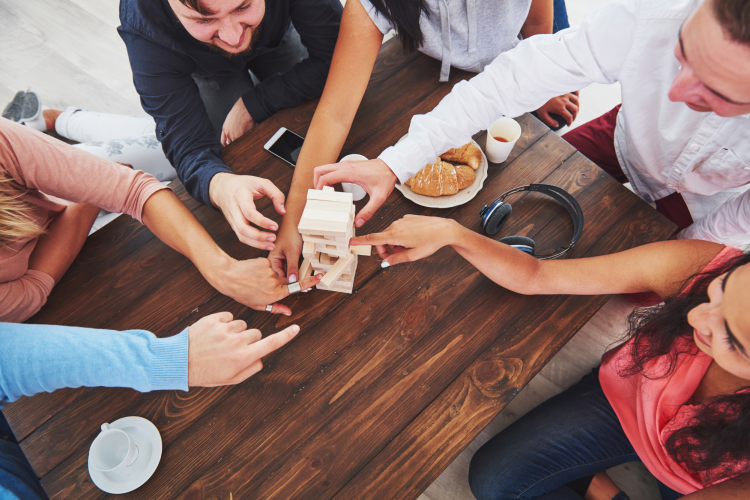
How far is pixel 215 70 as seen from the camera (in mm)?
1602

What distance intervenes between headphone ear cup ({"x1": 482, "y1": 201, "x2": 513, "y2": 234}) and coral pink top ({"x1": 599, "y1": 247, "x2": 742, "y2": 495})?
53 centimetres

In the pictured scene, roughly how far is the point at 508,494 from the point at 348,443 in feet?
2.58

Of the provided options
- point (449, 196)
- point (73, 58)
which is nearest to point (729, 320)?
point (449, 196)

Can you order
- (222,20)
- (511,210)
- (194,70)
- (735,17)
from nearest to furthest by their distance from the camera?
(735,17)
(222,20)
(511,210)
(194,70)

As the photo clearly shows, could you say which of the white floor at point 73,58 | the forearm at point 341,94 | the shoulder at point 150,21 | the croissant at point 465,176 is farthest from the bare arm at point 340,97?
the white floor at point 73,58

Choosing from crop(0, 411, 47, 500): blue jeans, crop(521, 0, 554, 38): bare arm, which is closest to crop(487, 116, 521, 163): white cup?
crop(521, 0, 554, 38): bare arm

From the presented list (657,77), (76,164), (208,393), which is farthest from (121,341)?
(657,77)

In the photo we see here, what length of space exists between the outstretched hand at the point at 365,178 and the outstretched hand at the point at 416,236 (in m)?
0.10

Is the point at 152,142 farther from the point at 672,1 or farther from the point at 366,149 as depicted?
the point at 672,1

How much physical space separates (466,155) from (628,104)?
1.88 feet

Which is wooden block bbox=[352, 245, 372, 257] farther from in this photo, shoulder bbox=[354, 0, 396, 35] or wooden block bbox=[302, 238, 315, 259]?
shoulder bbox=[354, 0, 396, 35]

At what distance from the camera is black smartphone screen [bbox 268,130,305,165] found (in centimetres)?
139

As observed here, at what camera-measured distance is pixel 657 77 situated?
1198 mm

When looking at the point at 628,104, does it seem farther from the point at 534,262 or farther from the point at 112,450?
the point at 112,450
